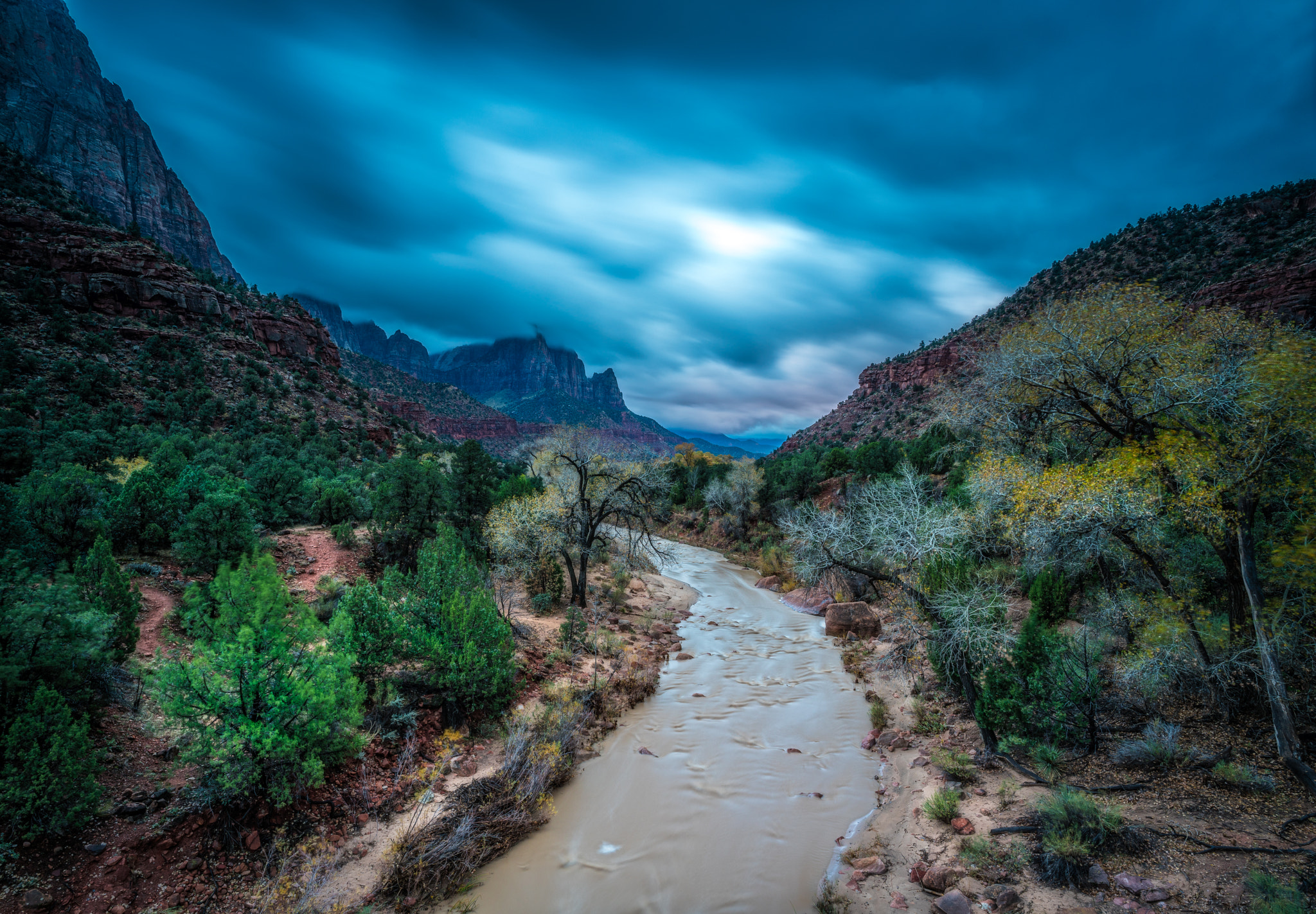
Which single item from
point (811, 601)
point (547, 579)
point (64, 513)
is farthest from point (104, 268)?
point (811, 601)

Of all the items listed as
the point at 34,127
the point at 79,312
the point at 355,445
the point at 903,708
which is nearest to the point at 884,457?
the point at 903,708

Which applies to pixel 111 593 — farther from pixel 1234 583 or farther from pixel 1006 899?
pixel 1234 583

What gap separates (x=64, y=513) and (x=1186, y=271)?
6664 centimetres

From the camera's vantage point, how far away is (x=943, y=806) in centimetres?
764

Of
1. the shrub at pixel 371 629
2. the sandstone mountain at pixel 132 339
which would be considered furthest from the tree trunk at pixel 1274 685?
the sandstone mountain at pixel 132 339

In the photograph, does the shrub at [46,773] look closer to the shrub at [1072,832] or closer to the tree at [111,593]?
the tree at [111,593]

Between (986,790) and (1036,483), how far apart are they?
214 inches

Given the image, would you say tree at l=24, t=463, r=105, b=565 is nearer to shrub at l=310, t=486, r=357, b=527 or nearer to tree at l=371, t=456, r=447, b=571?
tree at l=371, t=456, r=447, b=571

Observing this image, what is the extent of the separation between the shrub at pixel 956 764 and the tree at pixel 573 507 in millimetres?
10665

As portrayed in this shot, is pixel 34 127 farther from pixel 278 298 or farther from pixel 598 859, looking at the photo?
pixel 598 859

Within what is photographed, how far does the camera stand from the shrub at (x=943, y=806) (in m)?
7.59

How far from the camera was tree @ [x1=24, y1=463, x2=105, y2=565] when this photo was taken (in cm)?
1061

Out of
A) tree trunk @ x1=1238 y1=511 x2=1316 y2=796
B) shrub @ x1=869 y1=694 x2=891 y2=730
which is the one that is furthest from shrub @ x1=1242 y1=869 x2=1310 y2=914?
shrub @ x1=869 y1=694 x2=891 y2=730

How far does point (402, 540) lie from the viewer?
17.3 m
